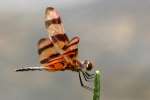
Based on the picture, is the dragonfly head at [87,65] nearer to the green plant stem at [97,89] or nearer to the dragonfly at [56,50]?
the dragonfly at [56,50]

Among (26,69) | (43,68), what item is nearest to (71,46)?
(43,68)

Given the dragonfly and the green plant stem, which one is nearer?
the green plant stem

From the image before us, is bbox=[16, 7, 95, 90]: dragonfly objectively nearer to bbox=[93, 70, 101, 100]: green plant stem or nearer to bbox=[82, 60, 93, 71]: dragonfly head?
bbox=[82, 60, 93, 71]: dragonfly head

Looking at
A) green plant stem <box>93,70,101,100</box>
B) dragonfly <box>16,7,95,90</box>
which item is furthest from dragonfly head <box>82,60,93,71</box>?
green plant stem <box>93,70,101,100</box>

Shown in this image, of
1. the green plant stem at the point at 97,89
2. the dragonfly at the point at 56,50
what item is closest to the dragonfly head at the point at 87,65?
the dragonfly at the point at 56,50

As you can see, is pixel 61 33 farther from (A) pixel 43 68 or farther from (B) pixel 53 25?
(A) pixel 43 68

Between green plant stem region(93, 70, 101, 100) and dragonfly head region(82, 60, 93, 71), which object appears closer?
green plant stem region(93, 70, 101, 100)

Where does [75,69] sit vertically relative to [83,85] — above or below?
above

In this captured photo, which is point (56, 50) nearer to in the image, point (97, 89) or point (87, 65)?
point (87, 65)
